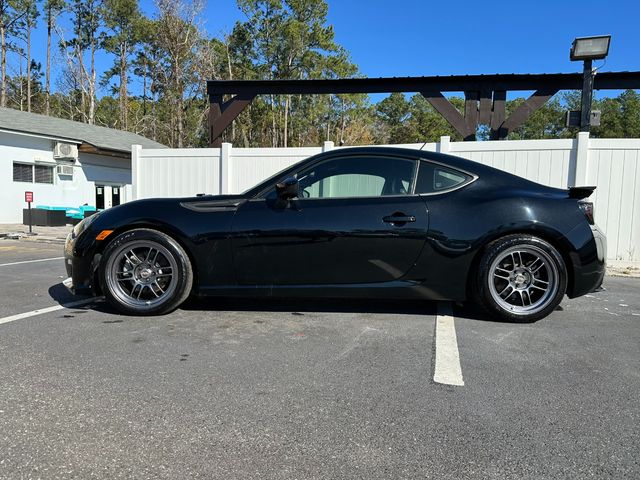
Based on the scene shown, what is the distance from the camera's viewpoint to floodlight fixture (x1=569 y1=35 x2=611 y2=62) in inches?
319

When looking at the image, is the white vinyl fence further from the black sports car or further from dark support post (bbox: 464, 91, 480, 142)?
the black sports car

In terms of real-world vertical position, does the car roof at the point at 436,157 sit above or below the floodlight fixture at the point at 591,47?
below

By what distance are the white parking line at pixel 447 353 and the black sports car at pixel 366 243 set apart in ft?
0.88

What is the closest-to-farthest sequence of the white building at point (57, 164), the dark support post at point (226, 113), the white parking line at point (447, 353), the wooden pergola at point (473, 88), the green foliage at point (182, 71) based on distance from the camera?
the white parking line at point (447, 353)
the wooden pergola at point (473, 88)
the dark support post at point (226, 113)
the white building at point (57, 164)
the green foliage at point (182, 71)

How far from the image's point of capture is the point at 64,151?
1955cm

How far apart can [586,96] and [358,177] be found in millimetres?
6737

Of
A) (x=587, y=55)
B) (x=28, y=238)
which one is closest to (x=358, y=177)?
(x=587, y=55)

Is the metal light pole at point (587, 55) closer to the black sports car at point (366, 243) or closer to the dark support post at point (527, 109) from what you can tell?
the dark support post at point (527, 109)

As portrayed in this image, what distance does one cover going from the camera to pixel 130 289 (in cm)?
415

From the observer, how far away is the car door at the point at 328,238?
12.7 ft

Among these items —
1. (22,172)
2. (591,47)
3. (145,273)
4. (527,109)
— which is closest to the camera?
(145,273)

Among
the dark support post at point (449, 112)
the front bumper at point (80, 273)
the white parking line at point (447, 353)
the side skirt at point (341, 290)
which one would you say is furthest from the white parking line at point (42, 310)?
the dark support post at point (449, 112)

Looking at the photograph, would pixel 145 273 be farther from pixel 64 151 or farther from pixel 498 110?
→ pixel 64 151

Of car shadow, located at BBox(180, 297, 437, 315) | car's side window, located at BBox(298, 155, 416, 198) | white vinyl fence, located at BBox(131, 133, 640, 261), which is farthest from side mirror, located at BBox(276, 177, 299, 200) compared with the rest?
white vinyl fence, located at BBox(131, 133, 640, 261)
